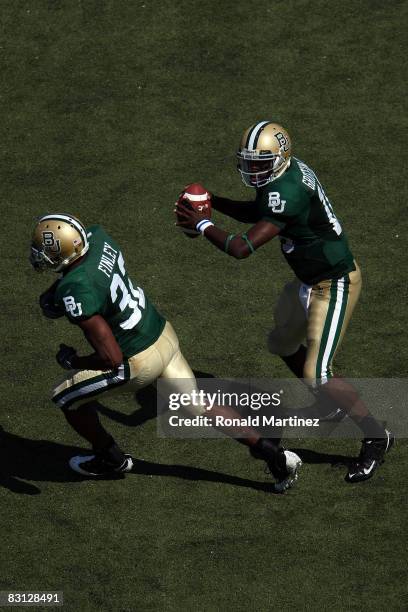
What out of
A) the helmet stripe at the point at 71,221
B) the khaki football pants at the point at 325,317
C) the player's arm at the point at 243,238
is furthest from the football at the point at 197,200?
→ the khaki football pants at the point at 325,317

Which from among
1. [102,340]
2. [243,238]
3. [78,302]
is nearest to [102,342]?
[102,340]

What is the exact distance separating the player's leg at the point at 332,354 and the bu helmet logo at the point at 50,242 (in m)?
2.20

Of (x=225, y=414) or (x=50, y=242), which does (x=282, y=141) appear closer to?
(x=50, y=242)

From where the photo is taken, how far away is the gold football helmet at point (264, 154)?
927cm

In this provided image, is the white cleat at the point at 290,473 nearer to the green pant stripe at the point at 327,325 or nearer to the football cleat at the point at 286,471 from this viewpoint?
the football cleat at the point at 286,471

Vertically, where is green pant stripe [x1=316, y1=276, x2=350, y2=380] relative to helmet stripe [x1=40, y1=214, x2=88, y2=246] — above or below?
below

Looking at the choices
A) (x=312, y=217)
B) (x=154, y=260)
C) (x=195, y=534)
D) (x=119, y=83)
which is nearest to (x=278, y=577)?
(x=195, y=534)

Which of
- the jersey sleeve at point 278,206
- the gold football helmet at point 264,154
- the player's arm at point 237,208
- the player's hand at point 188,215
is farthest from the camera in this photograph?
the player's arm at point 237,208

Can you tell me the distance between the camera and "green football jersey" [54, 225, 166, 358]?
8.76 m

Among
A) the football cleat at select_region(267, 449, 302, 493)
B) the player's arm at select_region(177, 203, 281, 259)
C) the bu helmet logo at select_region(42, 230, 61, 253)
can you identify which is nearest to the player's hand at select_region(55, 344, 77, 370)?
the bu helmet logo at select_region(42, 230, 61, 253)

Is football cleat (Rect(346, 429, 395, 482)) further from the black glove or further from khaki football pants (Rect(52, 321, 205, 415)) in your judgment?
the black glove

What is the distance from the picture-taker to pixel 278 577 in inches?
350

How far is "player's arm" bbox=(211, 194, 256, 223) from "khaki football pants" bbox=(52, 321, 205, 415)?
4.01ft

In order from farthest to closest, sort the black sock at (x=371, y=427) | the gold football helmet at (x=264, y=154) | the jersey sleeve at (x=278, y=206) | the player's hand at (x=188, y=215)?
the black sock at (x=371, y=427), the player's hand at (x=188, y=215), the gold football helmet at (x=264, y=154), the jersey sleeve at (x=278, y=206)
